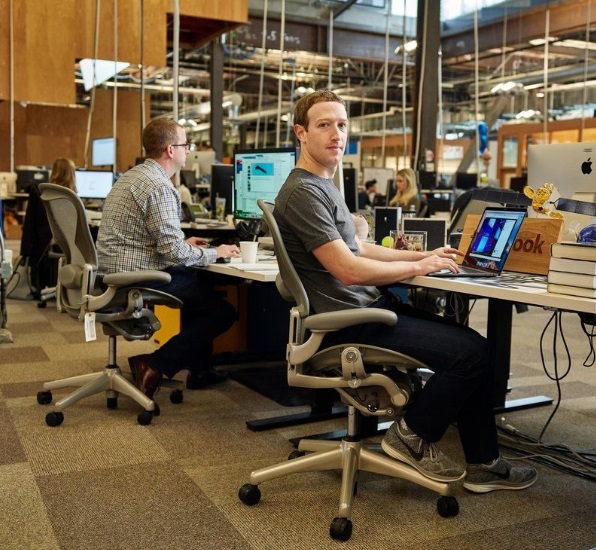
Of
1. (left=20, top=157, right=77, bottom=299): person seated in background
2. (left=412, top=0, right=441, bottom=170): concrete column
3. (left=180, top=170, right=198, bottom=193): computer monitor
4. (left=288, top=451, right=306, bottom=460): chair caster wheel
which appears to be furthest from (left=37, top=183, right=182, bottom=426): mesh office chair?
(left=412, top=0, right=441, bottom=170): concrete column

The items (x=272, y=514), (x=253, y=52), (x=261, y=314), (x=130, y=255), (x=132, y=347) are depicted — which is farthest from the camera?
(x=253, y=52)

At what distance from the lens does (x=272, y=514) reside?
2.26 m

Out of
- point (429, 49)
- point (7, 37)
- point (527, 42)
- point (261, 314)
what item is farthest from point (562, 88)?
point (261, 314)

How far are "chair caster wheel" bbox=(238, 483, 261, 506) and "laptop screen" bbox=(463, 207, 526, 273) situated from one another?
3.40 ft

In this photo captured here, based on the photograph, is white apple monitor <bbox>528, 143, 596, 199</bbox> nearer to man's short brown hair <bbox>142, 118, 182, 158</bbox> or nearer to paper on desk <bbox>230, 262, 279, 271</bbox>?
paper on desk <bbox>230, 262, 279, 271</bbox>

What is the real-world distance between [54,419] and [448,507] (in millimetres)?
1688

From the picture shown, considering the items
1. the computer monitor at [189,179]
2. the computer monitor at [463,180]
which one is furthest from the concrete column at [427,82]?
the computer monitor at [189,179]

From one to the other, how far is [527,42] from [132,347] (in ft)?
29.9

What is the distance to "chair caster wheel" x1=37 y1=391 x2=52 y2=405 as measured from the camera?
3.40 m

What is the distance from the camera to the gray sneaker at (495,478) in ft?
8.13

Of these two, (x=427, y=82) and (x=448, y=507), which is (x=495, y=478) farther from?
(x=427, y=82)

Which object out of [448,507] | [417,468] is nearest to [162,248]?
[417,468]

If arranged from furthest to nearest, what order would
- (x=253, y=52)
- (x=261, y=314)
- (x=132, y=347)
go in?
(x=253, y=52) < (x=132, y=347) < (x=261, y=314)

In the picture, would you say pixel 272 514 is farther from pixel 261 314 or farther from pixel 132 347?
pixel 132 347
